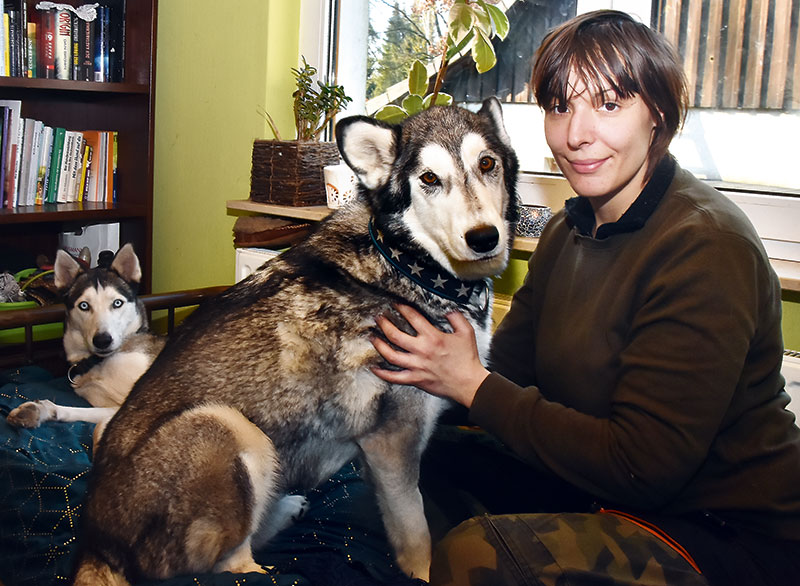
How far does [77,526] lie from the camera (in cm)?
146

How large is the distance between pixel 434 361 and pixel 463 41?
1.32 metres

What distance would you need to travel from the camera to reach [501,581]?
1.00 m

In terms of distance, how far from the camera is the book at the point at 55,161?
306 centimetres

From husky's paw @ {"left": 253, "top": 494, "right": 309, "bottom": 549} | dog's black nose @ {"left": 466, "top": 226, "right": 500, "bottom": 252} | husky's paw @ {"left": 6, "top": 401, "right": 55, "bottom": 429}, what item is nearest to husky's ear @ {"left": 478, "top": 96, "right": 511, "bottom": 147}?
dog's black nose @ {"left": 466, "top": 226, "right": 500, "bottom": 252}

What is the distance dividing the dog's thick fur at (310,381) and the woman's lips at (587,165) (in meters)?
0.17

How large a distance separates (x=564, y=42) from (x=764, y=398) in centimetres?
68

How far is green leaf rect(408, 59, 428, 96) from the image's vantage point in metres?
2.36

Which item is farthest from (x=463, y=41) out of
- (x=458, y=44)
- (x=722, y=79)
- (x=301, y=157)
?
(x=722, y=79)

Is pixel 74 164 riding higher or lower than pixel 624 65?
lower

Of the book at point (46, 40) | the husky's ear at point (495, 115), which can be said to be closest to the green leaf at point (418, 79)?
the husky's ear at point (495, 115)

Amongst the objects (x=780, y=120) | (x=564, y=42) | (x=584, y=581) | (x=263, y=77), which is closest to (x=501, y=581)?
(x=584, y=581)

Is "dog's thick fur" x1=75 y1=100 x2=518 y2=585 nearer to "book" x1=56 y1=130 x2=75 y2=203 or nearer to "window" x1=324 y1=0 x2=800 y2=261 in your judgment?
"window" x1=324 y1=0 x2=800 y2=261

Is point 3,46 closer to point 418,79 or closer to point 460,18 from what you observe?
point 418,79

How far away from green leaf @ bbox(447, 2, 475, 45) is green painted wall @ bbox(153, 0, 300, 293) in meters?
0.85
